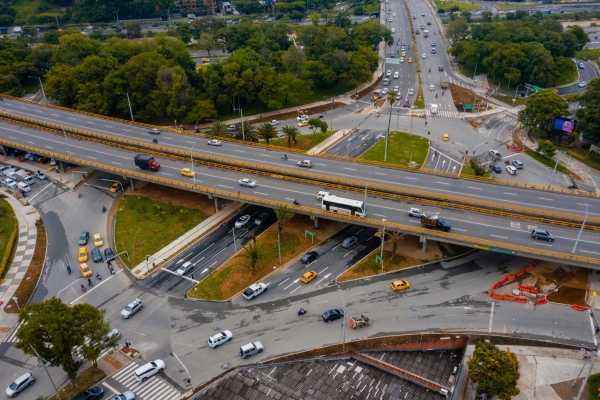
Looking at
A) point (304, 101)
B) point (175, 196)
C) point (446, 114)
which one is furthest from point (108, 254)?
point (446, 114)

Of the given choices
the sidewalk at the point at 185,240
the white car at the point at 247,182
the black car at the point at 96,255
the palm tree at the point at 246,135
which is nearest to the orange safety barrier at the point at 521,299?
the white car at the point at 247,182

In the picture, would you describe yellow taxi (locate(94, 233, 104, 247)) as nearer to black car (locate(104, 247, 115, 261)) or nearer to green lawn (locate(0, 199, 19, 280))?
black car (locate(104, 247, 115, 261))

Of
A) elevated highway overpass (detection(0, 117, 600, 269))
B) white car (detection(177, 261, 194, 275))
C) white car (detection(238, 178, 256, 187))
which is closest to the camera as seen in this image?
elevated highway overpass (detection(0, 117, 600, 269))

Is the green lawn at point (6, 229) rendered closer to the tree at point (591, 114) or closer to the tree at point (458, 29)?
the tree at point (591, 114)

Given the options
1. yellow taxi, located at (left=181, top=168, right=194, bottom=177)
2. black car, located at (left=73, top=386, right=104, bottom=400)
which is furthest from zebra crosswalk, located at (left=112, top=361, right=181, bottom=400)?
yellow taxi, located at (left=181, top=168, right=194, bottom=177)

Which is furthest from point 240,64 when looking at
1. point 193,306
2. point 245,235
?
point 193,306

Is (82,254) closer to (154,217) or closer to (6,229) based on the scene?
(154,217)
